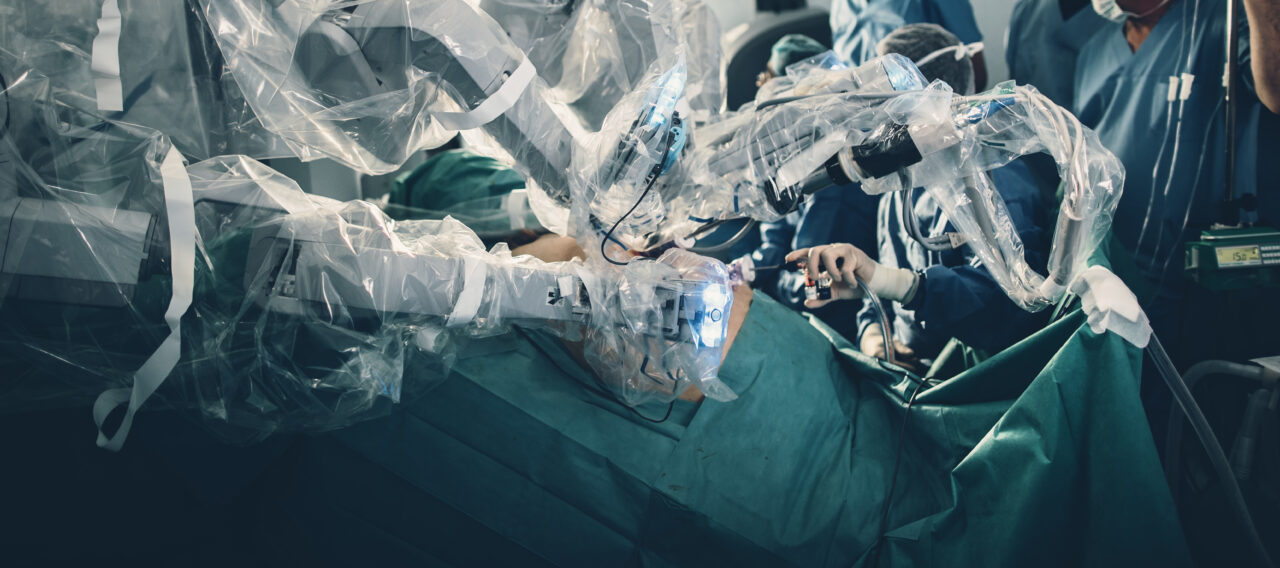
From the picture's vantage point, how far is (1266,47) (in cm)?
123

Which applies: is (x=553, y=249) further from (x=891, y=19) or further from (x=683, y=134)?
(x=891, y=19)

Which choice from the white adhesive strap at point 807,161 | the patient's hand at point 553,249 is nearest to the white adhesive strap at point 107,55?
the patient's hand at point 553,249

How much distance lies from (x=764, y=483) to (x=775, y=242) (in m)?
1.00

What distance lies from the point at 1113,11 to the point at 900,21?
0.55m

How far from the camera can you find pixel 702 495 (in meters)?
1.03

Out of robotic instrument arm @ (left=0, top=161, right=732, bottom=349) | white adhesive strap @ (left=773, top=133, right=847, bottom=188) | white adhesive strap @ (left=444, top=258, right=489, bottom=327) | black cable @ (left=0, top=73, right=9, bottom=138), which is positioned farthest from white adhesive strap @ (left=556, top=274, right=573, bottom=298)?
black cable @ (left=0, top=73, right=9, bottom=138)

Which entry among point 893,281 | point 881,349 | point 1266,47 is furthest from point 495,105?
point 1266,47

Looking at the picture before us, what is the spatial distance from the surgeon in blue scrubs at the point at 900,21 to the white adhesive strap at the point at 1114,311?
1.18m

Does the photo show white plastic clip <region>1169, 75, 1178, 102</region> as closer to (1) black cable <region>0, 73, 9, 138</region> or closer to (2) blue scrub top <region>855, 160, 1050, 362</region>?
(2) blue scrub top <region>855, 160, 1050, 362</region>

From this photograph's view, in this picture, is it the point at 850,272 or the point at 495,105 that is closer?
the point at 495,105

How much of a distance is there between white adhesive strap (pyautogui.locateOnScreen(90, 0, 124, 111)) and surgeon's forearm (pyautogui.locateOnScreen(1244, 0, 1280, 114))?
6.47ft

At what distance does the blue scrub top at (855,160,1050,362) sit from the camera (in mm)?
1173

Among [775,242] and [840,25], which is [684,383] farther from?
[840,25]

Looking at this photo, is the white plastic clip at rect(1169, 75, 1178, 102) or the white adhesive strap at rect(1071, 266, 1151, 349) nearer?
the white adhesive strap at rect(1071, 266, 1151, 349)
